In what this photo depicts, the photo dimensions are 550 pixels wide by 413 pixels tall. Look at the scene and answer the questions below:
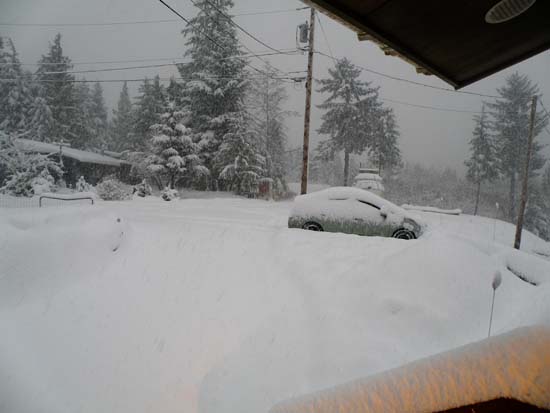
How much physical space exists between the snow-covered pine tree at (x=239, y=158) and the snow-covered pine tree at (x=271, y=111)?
15.6 feet

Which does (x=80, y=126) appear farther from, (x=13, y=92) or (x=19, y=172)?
(x=19, y=172)

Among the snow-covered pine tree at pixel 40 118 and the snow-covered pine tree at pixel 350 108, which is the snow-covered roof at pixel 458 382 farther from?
the snow-covered pine tree at pixel 40 118

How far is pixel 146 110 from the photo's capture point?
3025 centimetres

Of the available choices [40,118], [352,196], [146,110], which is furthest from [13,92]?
[352,196]

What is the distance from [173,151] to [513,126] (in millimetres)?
37333

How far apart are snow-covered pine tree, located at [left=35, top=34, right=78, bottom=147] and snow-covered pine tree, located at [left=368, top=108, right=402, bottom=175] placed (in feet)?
116

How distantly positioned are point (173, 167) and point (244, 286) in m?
19.4

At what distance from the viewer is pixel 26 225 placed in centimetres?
504

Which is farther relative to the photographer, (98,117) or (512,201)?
(98,117)

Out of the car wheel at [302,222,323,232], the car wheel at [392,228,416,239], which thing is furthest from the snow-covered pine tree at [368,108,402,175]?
the car wheel at [302,222,323,232]

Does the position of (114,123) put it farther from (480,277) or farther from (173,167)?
(480,277)

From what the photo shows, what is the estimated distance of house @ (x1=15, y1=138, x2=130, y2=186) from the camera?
26.1m

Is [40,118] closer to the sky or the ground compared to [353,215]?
closer to the sky

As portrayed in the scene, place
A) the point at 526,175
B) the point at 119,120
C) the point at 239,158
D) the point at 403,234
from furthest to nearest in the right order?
the point at 119,120, the point at 239,158, the point at 526,175, the point at 403,234
